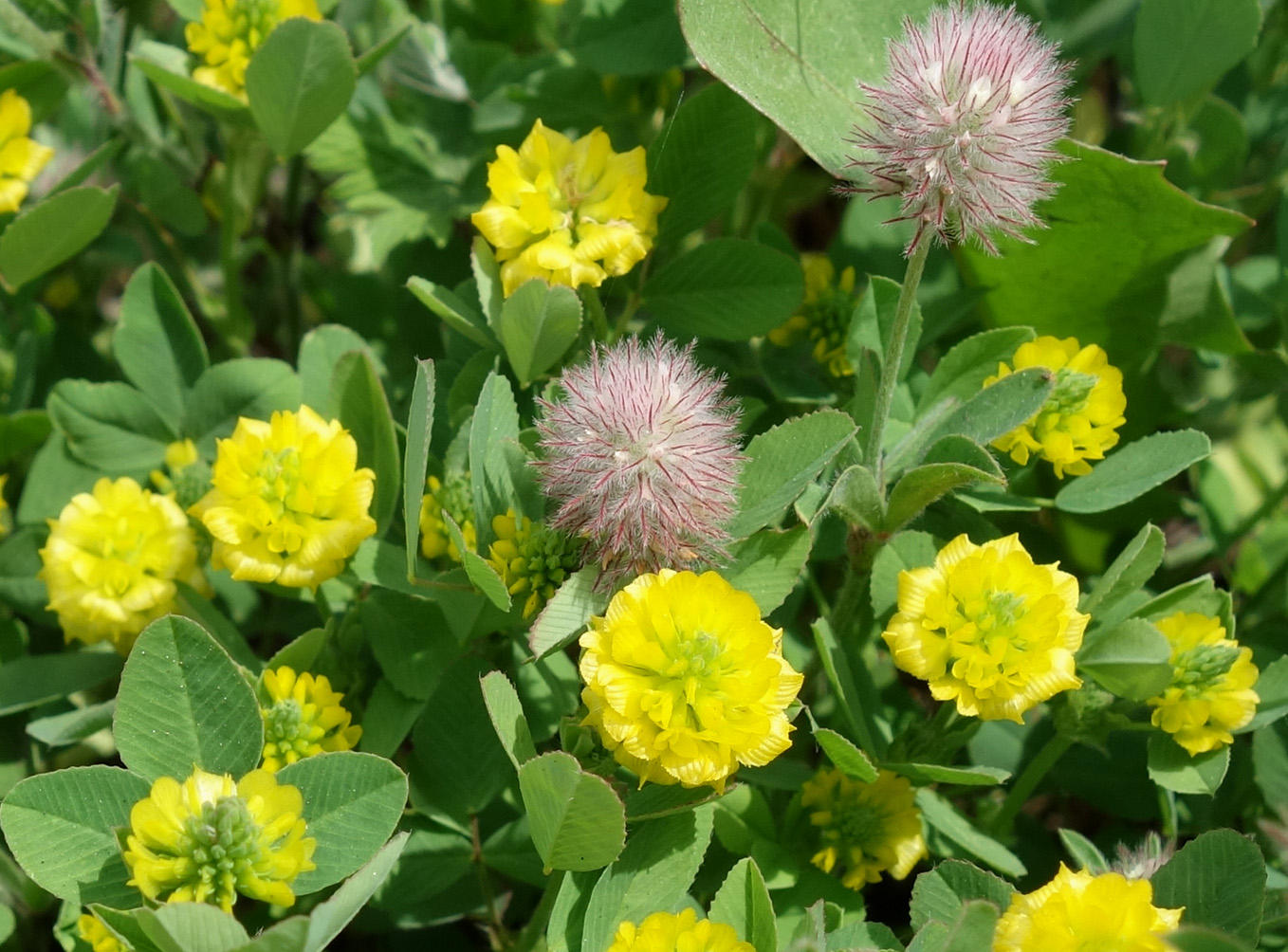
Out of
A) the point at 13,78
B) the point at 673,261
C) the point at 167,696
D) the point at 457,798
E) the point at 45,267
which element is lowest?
the point at 457,798

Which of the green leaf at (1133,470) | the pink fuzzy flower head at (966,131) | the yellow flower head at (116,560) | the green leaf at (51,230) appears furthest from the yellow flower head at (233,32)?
the green leaf at (1133,470)

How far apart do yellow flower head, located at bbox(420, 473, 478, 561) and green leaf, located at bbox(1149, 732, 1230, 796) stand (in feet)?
2.45

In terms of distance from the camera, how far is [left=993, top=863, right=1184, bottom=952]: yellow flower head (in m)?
1.00

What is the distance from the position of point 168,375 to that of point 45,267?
226 mm

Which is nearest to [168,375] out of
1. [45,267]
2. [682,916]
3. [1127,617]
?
[45,267]

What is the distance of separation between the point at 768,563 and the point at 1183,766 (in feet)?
1.67

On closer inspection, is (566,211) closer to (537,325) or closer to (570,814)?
(537,325)

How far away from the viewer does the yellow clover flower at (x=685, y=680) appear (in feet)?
3.29

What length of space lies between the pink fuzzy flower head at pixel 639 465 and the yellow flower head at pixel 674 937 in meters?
0.30

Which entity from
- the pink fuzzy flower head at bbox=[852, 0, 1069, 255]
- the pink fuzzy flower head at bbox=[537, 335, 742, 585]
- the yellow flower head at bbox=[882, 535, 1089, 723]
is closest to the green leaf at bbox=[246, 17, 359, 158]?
the pink fuzzy flower head at bbox=[537, 335, 742, 585]

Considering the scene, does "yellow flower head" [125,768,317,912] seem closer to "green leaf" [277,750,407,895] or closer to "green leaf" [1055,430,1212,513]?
"green leaf" [277,750,407,895]

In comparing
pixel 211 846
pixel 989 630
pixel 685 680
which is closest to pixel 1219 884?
pixel 989 630

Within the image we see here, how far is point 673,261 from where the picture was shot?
1.46 m

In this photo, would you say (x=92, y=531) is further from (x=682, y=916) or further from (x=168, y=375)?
(x=682, y=916)
